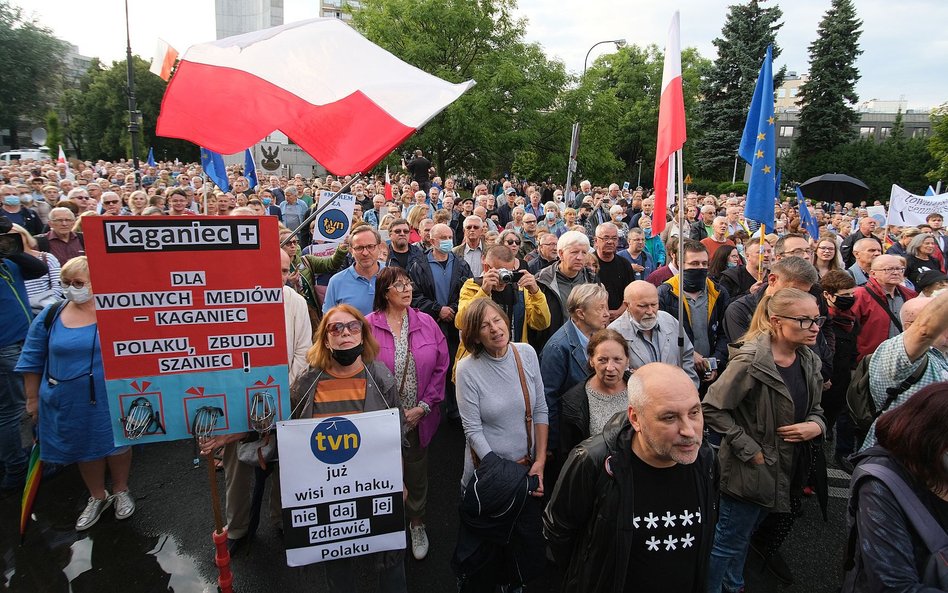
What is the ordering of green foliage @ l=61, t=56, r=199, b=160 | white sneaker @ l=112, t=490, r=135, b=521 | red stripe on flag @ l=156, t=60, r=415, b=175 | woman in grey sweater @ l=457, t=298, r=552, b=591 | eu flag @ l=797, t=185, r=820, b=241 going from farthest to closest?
green foliage @ l=61, t=56, r=199, b=160 < eu flag @ l=797, t=185, r=820, b=241 < white sneaker @ l=112, t=490, r=135, b=521 < woman in grey sweater @ l=457, t=298, r=552, b=591 < red stripe on flag @ l=156, t=60, r=415, b=175

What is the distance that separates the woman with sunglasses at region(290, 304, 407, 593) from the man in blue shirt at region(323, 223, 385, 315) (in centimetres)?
135

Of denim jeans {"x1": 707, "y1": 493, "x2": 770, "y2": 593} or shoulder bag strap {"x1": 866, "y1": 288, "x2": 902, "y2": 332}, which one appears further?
shoulder bag strap {"x1": 866, "y1": 288, "x2": 902, "y2": 332}

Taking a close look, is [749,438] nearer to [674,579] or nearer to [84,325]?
[674,579]

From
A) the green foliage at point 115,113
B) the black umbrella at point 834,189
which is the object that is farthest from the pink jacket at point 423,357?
the green foliage at point 115,113

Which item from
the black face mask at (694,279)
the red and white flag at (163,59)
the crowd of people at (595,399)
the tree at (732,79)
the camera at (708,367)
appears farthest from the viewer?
the tree at (732,79)

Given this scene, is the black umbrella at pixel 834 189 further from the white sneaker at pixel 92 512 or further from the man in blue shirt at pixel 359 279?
the white sneaker at pixel 92 512

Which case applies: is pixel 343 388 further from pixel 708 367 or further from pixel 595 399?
pixel 708 367

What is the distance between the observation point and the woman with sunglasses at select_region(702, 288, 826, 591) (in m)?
2.90

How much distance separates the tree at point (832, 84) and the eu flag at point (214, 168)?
4597 centimetres

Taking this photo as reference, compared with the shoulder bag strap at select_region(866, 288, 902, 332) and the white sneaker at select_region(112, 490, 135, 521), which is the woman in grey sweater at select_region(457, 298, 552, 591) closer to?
the white sneaker at select_region(112, 490, 135, 521)

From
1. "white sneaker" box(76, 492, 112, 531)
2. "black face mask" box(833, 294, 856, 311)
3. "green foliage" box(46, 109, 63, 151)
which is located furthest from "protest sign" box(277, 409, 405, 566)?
"green foliage" box(46, 109, 63, 151)

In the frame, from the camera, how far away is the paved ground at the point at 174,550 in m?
3.36

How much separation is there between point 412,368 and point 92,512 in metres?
2.63

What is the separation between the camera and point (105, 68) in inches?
1980
